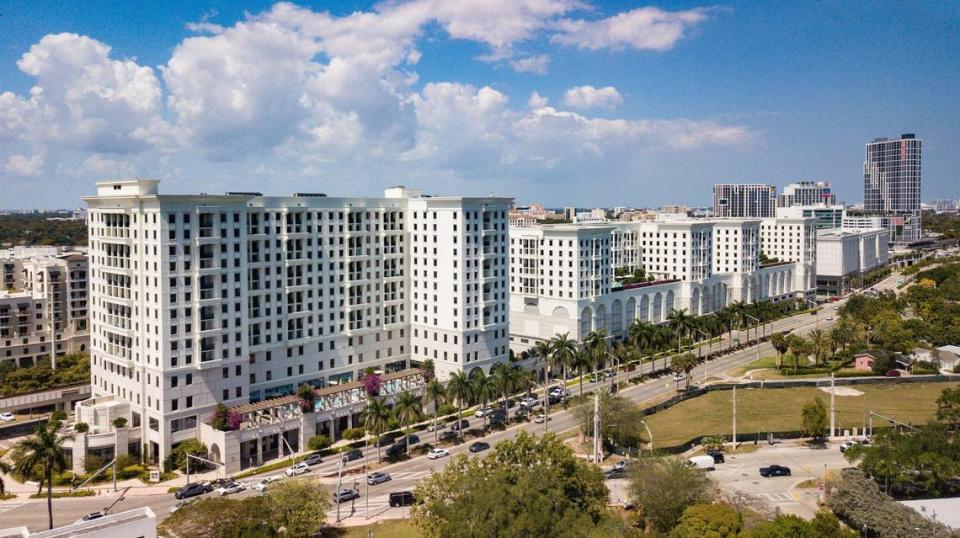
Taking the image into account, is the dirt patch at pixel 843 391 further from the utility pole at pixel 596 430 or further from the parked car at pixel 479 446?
the parked car at pixel 479 446

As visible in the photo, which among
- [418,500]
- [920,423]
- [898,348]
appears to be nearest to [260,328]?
[418,500]

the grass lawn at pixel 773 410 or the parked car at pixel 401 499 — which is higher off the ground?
the grass lawn at pixel 773 410

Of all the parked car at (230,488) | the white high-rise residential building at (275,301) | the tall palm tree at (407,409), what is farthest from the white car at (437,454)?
the parked car at (230,488)

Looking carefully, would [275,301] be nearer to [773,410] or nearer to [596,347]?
[596,347]

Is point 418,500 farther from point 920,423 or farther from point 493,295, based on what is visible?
point 920,423

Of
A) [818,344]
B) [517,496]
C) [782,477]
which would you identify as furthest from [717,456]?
[818,344]
